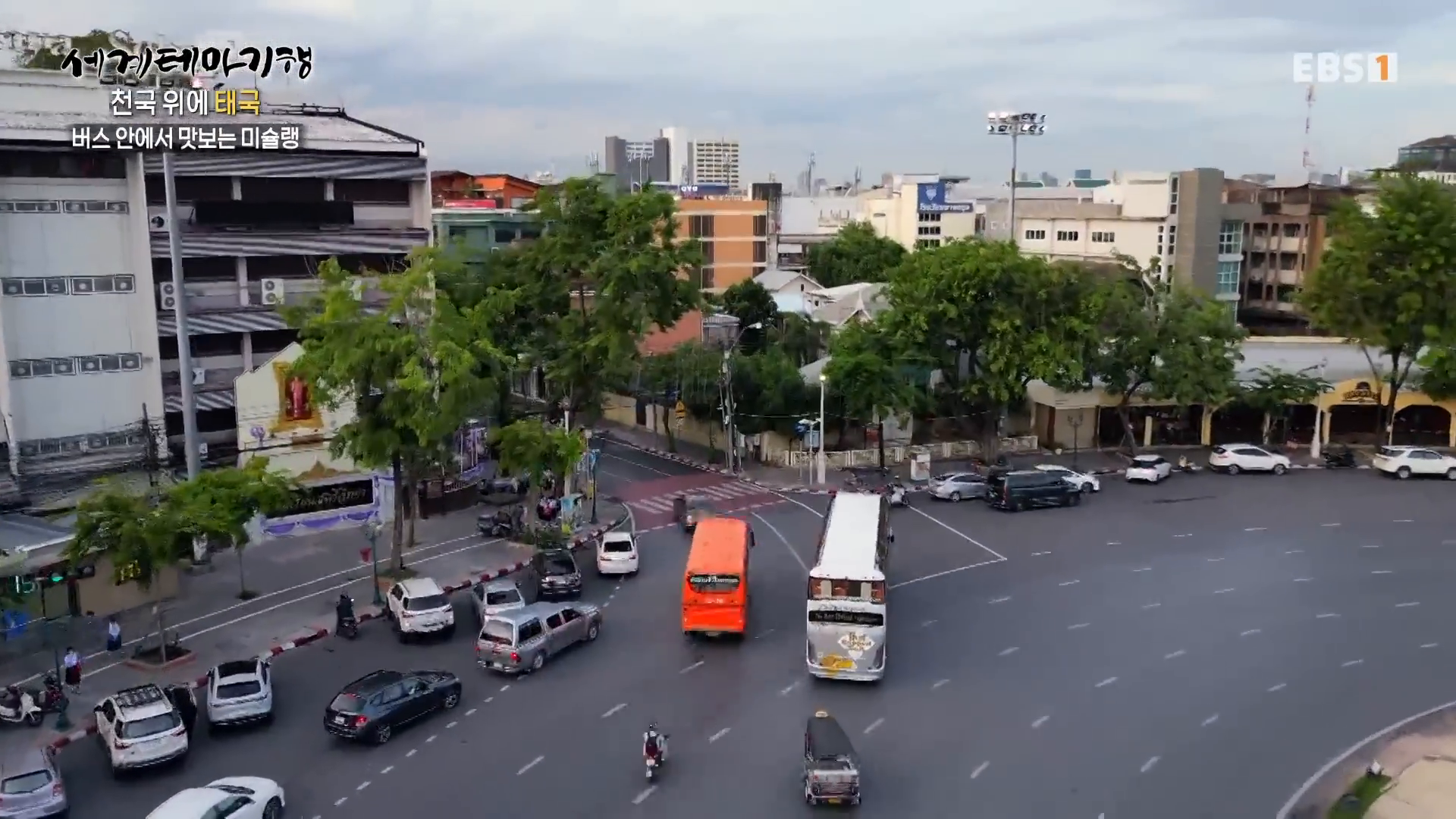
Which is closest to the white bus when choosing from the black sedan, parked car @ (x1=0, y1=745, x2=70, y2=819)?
the black sedan

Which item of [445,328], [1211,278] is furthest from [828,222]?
[445,328]

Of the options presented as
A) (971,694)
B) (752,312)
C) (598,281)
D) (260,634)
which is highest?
(598,281)

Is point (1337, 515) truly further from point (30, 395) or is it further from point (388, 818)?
point (30, 395)

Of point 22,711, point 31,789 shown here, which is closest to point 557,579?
point 22,711

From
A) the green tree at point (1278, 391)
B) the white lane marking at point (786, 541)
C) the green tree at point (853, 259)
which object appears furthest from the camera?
the green tree at point (853, 259)

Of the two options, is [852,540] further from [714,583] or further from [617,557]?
[617,557]

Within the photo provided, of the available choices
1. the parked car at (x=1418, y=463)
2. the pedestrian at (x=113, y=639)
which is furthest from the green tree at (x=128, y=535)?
the parked car at (x=1418, y=463)

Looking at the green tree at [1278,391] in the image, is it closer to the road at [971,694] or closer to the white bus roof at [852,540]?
the road at [971,694]
